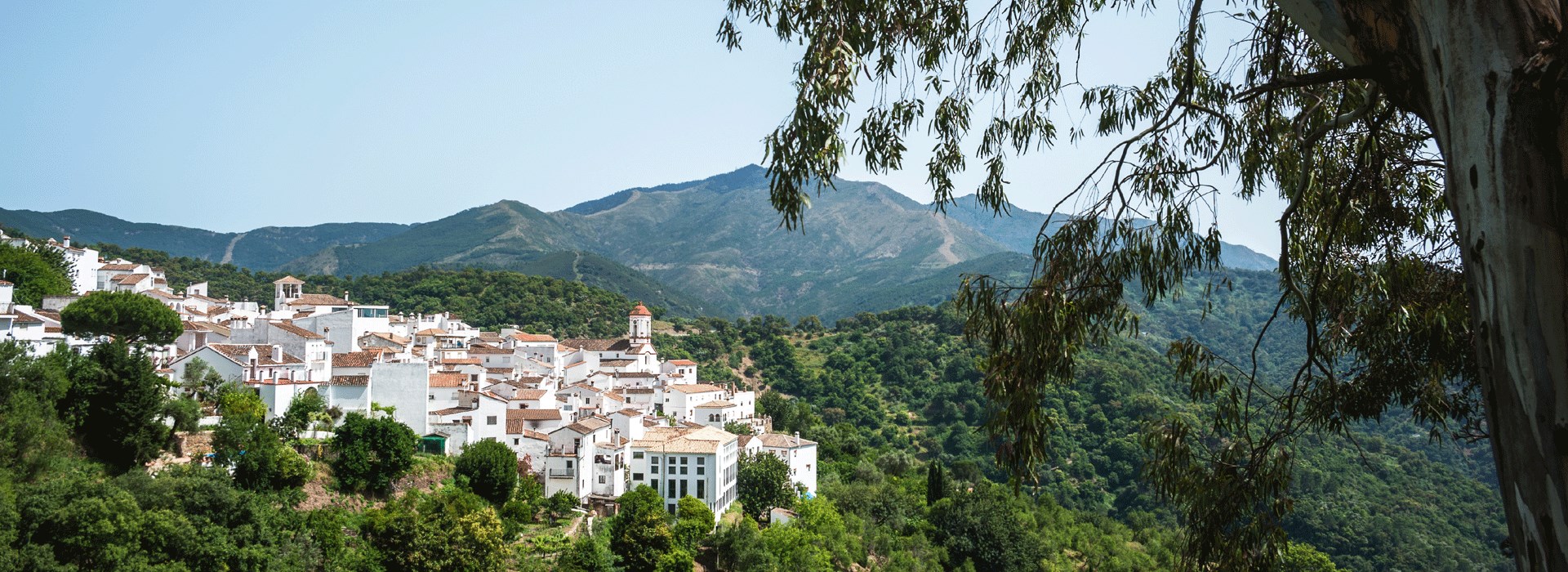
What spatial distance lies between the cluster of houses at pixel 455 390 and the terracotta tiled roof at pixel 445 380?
72 millimetres

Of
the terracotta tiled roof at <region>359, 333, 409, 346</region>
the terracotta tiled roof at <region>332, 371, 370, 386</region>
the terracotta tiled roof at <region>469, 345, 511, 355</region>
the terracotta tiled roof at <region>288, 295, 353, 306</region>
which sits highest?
the terracotta tiled roof at <region>288, 295, 353, 306</region>

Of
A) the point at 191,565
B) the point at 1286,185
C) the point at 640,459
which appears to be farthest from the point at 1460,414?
the point at 640,459

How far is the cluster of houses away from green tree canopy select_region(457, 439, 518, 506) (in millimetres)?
2253

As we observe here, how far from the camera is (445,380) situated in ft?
101

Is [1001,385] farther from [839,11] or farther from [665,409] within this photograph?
[665,409]

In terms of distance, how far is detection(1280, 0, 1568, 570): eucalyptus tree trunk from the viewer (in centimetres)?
285

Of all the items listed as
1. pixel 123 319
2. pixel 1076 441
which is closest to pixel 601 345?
pixel 1076 441

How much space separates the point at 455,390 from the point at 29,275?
1282cm

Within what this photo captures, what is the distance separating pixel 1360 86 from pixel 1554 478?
342 cm

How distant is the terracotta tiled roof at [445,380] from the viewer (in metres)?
30.4

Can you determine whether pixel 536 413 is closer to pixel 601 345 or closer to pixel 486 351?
pixel 486 351

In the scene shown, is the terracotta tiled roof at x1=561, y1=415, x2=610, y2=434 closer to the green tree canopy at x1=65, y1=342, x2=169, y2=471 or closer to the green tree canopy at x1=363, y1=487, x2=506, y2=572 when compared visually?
the green tree canopy at x1=363, y1=487, x2=506, y2=572

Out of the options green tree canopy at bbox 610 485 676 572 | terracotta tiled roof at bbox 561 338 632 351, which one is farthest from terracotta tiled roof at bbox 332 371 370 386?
terracotta tiled roof at bbox 561 338 632 351

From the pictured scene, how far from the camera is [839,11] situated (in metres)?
5.49
